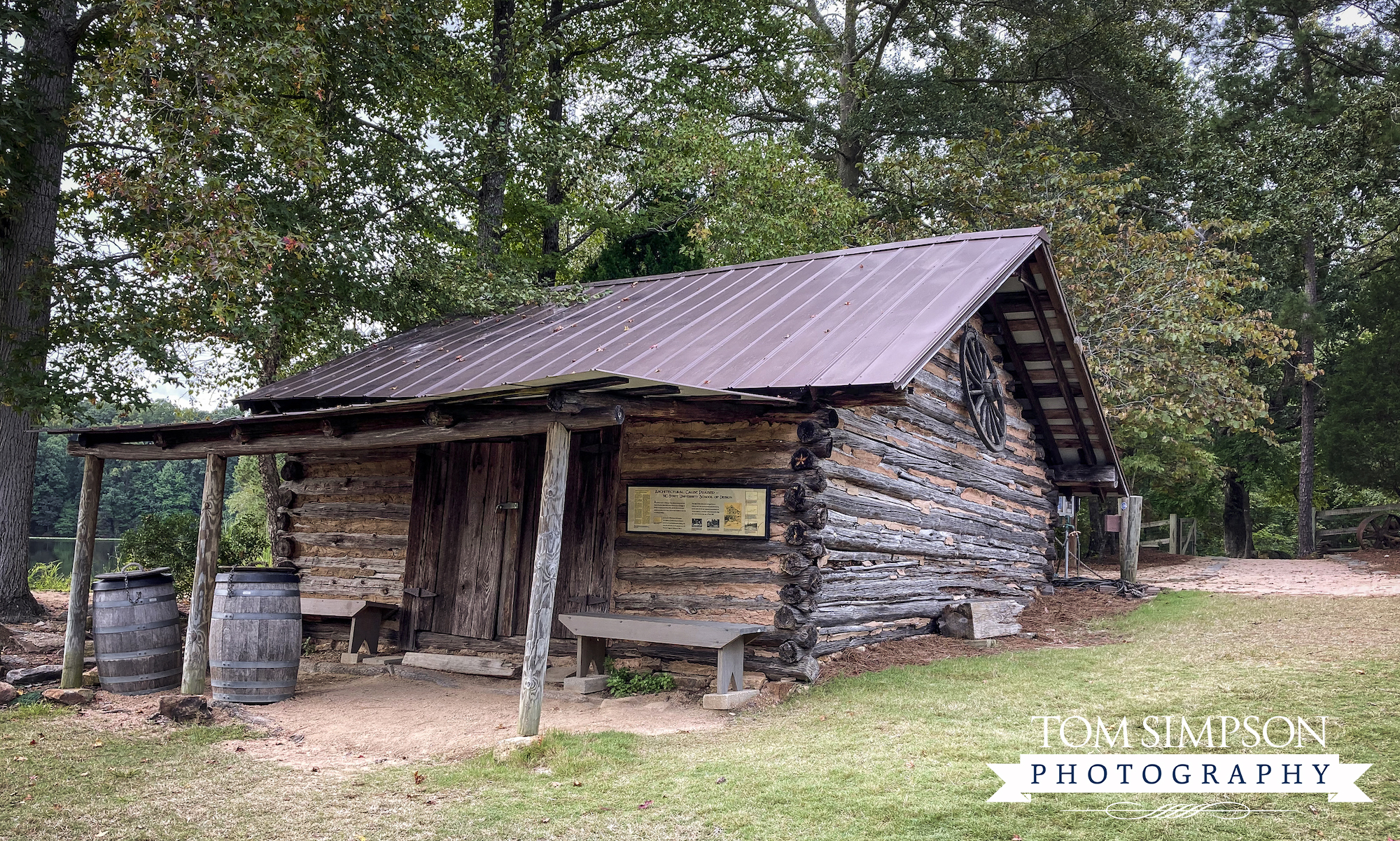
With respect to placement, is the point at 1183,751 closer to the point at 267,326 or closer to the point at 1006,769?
the point at 1006,769

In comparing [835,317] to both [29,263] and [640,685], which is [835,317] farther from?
[29,263]

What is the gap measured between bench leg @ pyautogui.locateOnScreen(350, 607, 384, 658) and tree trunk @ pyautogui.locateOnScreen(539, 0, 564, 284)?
9.07 metres

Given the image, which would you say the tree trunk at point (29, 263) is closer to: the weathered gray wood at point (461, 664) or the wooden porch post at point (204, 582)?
the wooden porch post at point (204, 582)

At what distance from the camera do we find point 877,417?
32.5 feet

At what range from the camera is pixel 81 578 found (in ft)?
31.2

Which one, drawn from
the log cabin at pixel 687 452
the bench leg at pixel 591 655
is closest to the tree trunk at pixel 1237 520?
the log cabin at pixel 687 452

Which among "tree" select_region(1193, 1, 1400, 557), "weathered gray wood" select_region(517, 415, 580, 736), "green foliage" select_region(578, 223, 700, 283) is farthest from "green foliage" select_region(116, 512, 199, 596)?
"tree" select_region(1193, 1, 1400, 557)

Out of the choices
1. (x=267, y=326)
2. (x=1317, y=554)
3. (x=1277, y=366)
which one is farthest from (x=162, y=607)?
(x=1277, y=366)

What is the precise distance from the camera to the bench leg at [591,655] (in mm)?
8953

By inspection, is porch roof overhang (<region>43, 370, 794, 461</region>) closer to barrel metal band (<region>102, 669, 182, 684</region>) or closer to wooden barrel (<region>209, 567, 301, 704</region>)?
wooden barrel (<region>209, 567, 301, 704</region>)

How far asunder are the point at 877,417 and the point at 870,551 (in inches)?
53.0

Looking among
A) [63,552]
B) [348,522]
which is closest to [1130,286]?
[348,522]

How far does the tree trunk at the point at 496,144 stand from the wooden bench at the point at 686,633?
1027 centimetres

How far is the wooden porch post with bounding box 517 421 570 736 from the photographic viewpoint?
6691 mm
